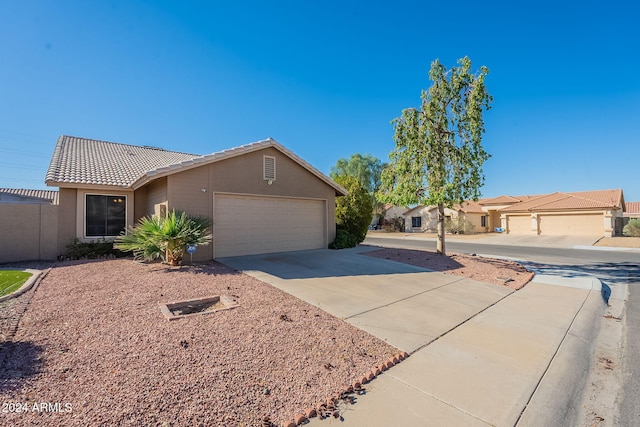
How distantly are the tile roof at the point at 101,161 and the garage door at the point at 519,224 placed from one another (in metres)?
32.6

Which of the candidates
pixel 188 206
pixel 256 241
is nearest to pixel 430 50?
pixel 256 241

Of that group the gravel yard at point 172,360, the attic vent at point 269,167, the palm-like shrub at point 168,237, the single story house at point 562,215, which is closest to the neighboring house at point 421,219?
the single story house at point 562,215

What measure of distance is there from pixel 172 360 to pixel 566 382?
4.75 metres

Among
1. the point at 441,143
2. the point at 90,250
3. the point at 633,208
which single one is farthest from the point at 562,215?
the point at 90,250

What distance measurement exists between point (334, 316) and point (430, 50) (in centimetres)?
1375

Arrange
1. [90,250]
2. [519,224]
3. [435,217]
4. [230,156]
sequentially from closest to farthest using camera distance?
[90,250]
[230,156]
[519,224]
[435,217]

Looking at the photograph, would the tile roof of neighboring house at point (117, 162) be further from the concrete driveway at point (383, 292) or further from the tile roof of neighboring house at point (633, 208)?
the tile roof of neighboring house at point (633, 208)

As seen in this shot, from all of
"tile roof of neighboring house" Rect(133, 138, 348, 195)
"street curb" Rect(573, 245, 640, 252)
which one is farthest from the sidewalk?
"street curb" Rect(573, 245, 640, 252)

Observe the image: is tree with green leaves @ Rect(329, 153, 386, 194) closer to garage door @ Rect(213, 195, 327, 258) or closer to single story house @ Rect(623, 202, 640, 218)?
garage door @ Rect(213, 195, 327, 258)

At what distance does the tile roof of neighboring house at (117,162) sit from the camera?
968cm

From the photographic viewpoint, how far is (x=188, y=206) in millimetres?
9531

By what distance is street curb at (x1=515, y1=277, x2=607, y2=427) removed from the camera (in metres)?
2.80

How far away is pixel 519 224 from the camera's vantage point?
1200 inches

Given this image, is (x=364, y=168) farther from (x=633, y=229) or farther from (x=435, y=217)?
(x=633, y=229)
